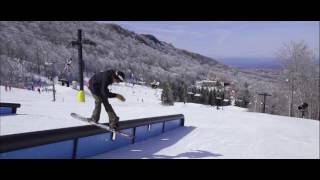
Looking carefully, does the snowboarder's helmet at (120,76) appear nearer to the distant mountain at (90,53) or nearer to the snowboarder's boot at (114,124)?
the distant mountain at (90,53)

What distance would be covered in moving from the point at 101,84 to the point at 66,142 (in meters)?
1.06

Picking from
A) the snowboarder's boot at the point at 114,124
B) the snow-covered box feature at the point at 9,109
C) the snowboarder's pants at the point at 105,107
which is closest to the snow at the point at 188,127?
the snowboarder's pants at the point at 105,107

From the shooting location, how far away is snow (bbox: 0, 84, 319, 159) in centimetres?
628

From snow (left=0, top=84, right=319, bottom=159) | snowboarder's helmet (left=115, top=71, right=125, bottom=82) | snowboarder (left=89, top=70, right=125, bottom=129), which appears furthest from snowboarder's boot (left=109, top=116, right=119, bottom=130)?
snowboarder's helmet (left=115, top=71, right=125, bottom=82)

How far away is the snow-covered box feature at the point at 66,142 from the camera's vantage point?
12.4 ft

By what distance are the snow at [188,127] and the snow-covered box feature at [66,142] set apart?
0.19 meters

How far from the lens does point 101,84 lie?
425 centimetres

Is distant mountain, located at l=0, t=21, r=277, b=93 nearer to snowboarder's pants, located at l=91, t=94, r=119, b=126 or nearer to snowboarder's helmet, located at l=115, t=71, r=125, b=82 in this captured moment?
snowboarder's pants, located at l=91, t=94, r=119, b=126

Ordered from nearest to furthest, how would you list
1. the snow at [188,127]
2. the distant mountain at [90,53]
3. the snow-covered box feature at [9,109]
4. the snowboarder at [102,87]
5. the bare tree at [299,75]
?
the snowboarder at [102,87] < the distant mountain at [90,53] < the snow at [188,127] < the snow-covered box feature at [9,109] < the bare tree at [299,75]

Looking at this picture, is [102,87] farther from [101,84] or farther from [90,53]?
[90,53]

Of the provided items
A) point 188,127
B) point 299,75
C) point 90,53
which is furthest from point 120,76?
point 299,75

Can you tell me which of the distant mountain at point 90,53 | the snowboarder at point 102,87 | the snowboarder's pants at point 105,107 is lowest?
the snowboarder's pants at point 105,107
